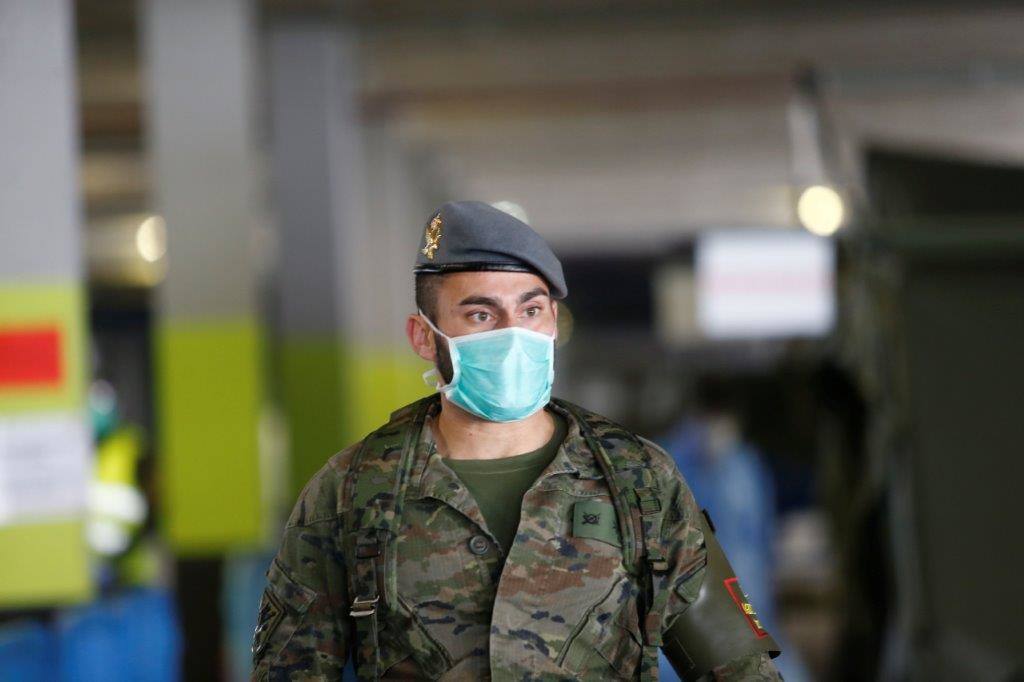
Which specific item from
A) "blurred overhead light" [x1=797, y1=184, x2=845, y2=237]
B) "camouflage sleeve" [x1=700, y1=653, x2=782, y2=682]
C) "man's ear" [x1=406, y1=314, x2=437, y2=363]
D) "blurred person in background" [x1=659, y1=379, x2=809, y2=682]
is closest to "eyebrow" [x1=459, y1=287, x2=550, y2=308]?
"man's ear" [x1=406, y1=314, x2=437, y2=363]

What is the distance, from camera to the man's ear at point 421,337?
2.32m

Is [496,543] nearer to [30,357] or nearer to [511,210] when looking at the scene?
[511,210]

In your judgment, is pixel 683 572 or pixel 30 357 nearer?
pixel 683 572

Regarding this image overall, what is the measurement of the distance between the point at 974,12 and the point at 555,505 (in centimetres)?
1200

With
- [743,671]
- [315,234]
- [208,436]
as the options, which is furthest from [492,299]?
[315,234]

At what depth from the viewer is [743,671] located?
7.25 ft

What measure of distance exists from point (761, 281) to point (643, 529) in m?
16.8

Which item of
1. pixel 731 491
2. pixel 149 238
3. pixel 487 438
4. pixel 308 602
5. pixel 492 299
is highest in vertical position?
pixel 149 238

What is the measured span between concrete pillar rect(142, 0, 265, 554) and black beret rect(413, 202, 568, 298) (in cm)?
761

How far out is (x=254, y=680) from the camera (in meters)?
2.26

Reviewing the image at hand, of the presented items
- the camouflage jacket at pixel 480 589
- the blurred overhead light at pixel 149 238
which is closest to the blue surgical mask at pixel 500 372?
the camouflage jacket at pixel 480 589

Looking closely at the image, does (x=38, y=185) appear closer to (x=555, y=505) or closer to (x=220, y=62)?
(x=220, y=62)

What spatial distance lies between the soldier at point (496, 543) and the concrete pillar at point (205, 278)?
7.52m

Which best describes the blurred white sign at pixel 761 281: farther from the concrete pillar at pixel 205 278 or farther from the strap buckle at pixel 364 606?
the strap buckle at pixel 364 606
